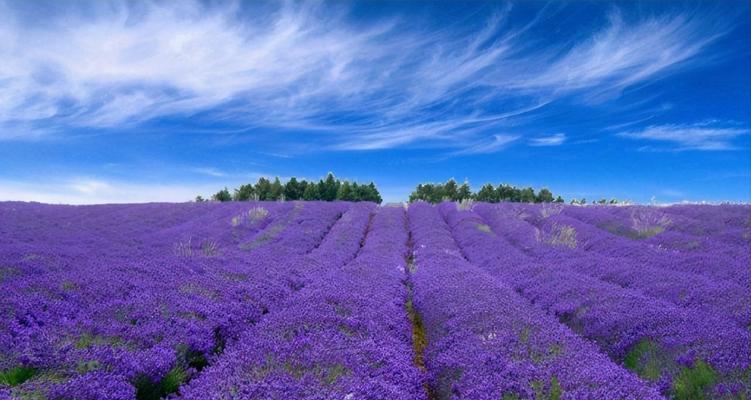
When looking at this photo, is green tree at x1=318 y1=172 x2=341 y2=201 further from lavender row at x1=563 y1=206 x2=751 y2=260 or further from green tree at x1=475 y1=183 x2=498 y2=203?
lavender row at x1=563 y1=206 x2=751 y2=260

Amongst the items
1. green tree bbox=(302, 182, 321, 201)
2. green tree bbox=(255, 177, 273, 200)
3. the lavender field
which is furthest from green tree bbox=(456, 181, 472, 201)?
the lavender field

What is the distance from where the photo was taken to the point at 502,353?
21.7ft

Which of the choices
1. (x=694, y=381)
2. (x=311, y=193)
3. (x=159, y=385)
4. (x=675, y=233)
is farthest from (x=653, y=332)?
(x=311, y=193)

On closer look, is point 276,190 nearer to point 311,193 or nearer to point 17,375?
point 311,193

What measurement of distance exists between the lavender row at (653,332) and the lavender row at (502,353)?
759mm

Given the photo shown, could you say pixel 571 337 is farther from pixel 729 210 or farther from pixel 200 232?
pixel 729 210

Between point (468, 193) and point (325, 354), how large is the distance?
46342mm

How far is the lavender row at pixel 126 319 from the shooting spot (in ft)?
18.8

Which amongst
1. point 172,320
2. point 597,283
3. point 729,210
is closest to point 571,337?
point 597,283

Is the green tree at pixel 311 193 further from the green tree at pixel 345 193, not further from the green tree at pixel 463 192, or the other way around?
the green tree at pixel 463 192

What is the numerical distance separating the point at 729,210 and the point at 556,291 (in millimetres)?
18269

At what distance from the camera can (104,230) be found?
75.7 feet

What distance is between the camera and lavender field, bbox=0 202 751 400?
5648 mm

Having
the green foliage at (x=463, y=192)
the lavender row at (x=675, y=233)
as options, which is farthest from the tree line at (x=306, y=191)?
the lavender row at (x=675, y=233)
